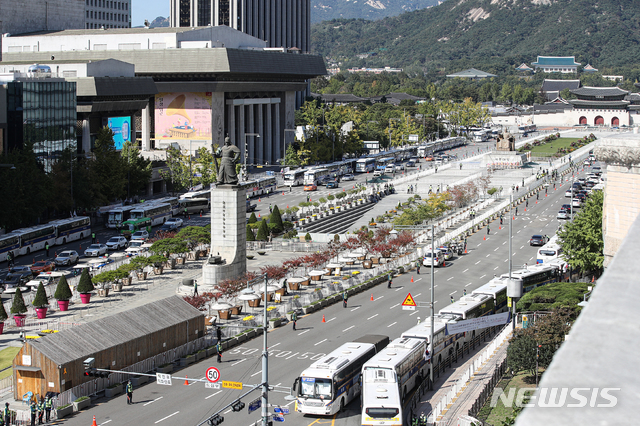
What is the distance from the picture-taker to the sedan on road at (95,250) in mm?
77375

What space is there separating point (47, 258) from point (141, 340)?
36.5m

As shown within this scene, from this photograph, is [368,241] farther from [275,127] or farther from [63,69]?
[275,127]

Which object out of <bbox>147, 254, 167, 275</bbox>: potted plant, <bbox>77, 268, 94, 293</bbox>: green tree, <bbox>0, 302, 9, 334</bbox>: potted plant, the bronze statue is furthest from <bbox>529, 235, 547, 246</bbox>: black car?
<bbox>0, 302, 9, 334</bbox>: potted plant

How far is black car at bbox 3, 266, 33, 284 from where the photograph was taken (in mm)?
65125

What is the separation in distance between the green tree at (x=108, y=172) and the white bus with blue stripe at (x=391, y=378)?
65.0 m

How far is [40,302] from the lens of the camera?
55.0m

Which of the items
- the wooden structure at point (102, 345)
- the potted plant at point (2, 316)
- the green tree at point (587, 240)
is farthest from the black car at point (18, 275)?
the green tree at point (587, 240)

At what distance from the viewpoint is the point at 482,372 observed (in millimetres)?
42312

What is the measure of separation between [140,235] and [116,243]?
4.63m

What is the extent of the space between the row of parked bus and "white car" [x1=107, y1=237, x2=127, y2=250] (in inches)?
1638

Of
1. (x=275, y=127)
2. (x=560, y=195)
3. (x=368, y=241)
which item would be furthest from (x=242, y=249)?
(x=275, y=127)

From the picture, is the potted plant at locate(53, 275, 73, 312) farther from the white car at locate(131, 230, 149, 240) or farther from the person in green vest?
the white car at locate(131, 230, 149, 240)

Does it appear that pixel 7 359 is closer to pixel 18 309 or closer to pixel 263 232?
pixel 18 309

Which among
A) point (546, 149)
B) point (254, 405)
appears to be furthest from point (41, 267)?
point (546, 149)
